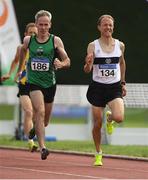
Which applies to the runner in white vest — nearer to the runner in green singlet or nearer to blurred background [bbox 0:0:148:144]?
the runner in green singlet

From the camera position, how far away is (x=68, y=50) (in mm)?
20266

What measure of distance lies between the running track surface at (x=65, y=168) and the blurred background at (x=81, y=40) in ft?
18.2

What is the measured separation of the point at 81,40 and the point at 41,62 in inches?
333

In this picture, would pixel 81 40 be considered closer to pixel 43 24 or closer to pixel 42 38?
pixel 42 38

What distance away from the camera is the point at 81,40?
20281 mm

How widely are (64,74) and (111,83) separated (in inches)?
349

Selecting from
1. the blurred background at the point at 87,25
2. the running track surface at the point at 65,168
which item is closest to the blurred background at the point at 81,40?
the blurred background at the point at 87,25

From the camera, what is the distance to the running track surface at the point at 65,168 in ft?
32.0

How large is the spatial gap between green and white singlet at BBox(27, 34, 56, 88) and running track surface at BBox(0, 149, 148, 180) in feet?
4.01

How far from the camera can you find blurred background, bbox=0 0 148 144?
64.2 ft

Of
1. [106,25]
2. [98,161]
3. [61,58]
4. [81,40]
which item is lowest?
[81,40]

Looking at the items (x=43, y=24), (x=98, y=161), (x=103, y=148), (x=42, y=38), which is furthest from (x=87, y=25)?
(x=98, y=161)

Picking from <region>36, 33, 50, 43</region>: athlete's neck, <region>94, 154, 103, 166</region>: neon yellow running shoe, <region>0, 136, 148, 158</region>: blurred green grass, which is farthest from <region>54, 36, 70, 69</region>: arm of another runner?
<region>0, 136, 148, 158</region>: blurred green grass

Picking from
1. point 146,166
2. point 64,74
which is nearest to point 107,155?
point 146,166
